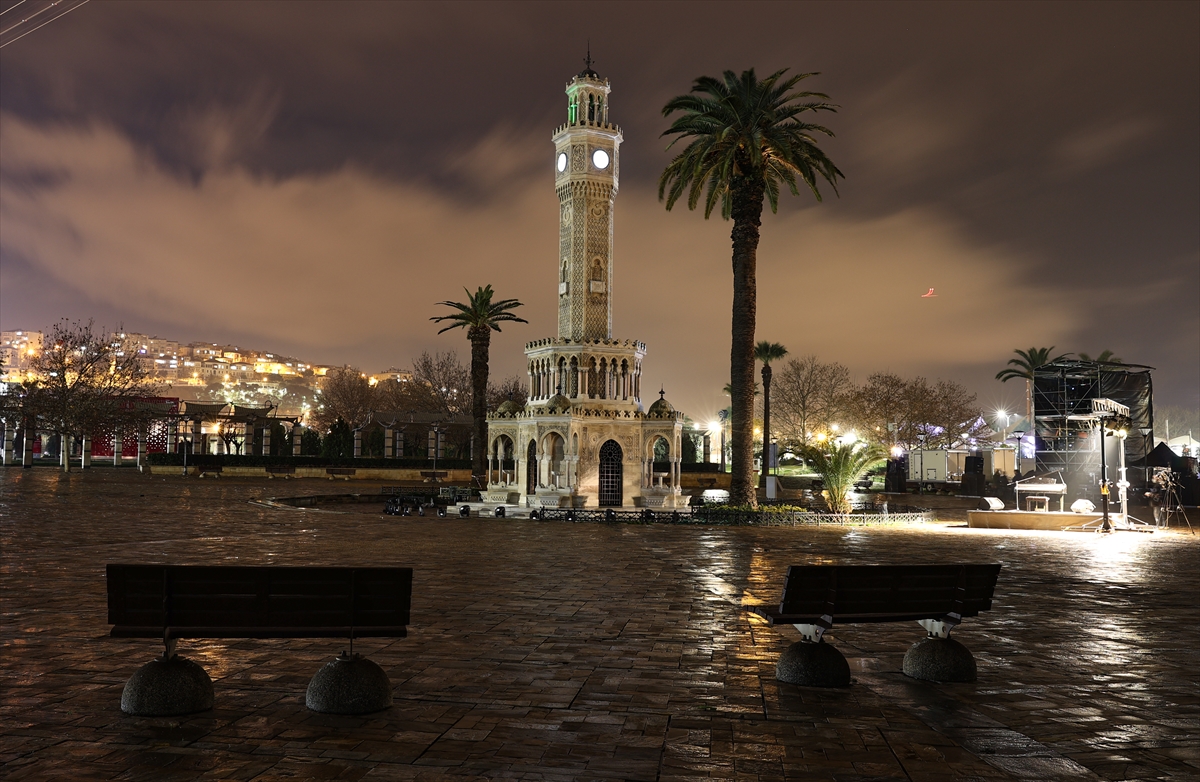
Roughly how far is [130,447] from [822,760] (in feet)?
308

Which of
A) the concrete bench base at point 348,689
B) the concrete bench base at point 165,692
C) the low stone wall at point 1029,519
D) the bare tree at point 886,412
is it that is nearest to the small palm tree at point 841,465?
the low stone wall at point 1029,519

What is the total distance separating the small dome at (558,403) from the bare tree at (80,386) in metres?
46.2

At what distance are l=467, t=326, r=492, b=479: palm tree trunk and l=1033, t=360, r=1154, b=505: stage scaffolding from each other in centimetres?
2551

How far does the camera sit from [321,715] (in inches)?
224

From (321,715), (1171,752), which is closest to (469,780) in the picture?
(321,715)

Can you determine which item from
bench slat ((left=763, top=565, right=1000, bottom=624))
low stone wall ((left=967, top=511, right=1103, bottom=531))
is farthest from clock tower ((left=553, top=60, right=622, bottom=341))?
bench slat ((left=763, top=565, right=1000, bottom=624))

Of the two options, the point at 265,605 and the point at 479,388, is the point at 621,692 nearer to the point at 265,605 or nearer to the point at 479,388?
the point at 265,605

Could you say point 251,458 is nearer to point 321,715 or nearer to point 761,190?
point 761,190

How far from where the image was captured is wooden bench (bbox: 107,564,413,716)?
589 cm

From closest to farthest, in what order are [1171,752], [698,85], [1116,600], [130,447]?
[1171,752] → [1116,600] → [698,85] → [130,447]

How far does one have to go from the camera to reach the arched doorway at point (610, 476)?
112 ft

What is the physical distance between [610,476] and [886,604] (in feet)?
89.5

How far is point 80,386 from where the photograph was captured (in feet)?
213

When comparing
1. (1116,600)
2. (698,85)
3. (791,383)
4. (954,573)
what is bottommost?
(1116,600)
